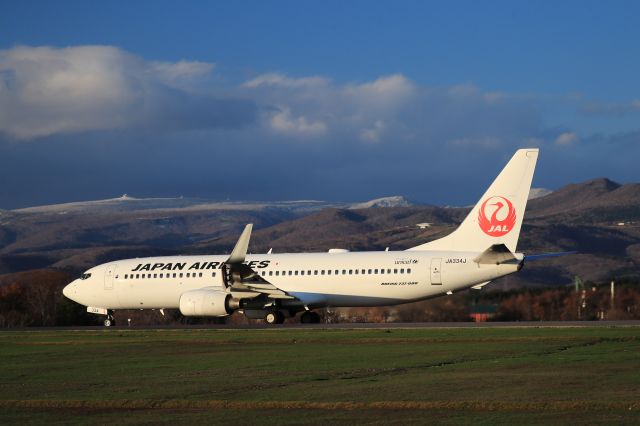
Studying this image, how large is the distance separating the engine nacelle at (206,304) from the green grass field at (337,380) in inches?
485

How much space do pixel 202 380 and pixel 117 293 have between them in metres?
32.5

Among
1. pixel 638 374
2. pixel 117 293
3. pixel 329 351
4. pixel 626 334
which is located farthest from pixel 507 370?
pixel 117 293

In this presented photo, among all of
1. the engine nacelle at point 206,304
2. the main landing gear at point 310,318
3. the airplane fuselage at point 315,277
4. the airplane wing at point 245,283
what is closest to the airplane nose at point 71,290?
the airplane fuselage at point 315,277

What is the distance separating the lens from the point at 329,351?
27.9 meters

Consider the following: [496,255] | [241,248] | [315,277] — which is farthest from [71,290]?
[496,255]

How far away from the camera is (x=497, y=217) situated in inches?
1726

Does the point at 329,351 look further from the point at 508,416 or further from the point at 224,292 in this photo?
the point at 224,292

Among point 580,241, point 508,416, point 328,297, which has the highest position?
point 580,241

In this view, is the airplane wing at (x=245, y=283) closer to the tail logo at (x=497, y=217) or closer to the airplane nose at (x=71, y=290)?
the tail logo at (x=497, y=217)

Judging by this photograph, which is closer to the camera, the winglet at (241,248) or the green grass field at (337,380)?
the green grass field at (337,380)

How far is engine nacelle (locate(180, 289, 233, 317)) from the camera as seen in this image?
46.1m

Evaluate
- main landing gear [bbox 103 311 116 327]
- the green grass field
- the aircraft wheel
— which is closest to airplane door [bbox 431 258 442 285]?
the aircraft wheel

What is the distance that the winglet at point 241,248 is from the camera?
4400 centimetres

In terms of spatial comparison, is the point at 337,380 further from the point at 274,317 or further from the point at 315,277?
the point at 274,317
